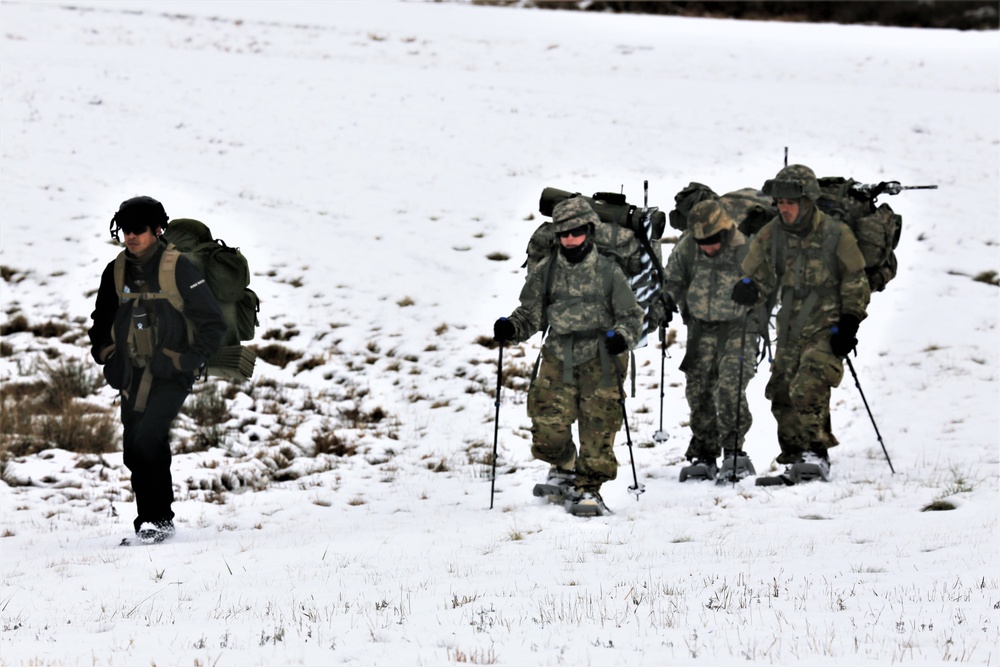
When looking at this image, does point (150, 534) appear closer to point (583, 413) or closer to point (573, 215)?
point (583, 413)

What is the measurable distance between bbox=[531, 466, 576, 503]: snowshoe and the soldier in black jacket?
299cm

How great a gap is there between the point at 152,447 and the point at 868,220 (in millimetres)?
6297

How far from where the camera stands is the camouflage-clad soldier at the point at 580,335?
8.25 m

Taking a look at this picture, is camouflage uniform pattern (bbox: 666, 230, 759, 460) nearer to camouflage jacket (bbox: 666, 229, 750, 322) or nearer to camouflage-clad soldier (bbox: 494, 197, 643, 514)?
camouflage jacket (bbox: 666, 229, 750, 322)

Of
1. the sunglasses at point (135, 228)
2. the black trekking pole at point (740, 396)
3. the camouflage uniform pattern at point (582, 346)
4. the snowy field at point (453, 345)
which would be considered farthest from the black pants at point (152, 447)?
the black trekking pole at point (740, 396)

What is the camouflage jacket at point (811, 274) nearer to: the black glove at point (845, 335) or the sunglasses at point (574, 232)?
the black glove at point (845, 335)

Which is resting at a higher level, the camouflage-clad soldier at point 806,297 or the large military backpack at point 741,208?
the large military backpack at point 741,208

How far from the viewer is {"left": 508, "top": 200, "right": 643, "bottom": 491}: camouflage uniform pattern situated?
8.34m

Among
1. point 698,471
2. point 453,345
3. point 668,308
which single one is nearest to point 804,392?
point 698,471

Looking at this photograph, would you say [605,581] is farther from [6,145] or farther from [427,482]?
[6,145]

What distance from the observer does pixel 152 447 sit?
25.3 feet

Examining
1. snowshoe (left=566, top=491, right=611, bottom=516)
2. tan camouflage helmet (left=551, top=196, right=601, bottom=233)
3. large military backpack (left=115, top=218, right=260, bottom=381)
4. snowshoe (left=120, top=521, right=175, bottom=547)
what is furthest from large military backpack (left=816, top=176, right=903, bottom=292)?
snowshoe (left=120, top=521, right=175, bottom=547)

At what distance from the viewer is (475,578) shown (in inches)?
242

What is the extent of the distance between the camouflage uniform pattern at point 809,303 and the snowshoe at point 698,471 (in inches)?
27.8
